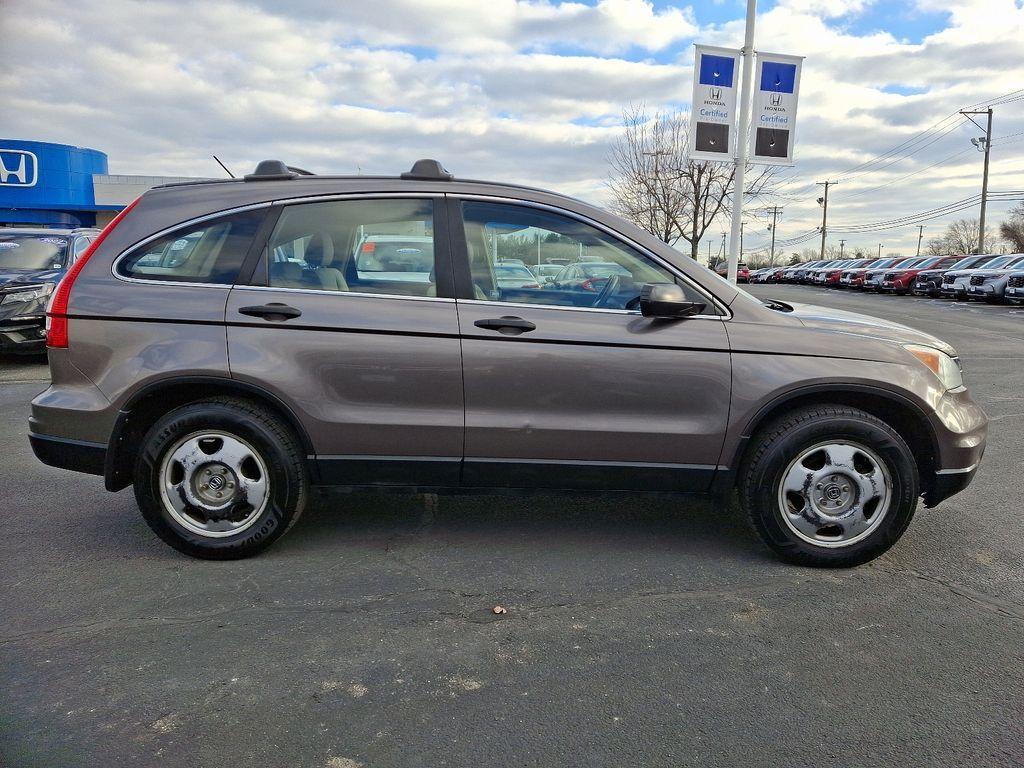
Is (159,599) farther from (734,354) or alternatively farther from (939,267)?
(939,267)

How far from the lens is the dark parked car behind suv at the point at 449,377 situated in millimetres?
3334

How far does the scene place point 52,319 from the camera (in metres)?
3.41

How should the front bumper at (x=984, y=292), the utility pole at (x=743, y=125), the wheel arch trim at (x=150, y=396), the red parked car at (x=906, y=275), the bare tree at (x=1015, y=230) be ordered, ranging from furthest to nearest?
the bare tree at (x=1015, y=230), the red parked car at (x=906, y=275), the front bumper at (x=984, y=292), the utility pole at (x=743, y=125), the wheel arch trim at (x=150, y=396)

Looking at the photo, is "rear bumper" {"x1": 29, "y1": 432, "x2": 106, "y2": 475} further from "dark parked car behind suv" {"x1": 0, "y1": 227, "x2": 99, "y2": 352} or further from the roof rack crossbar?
"dark parked car behind suv" {"x1": 0, "y1": 227, "x2": 99, "y2": 352}

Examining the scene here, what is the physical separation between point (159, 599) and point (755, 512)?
8.73 ft

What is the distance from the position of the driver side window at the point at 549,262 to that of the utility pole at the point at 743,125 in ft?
31.2

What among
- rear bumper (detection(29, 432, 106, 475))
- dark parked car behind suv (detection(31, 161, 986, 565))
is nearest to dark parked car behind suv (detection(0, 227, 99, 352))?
rear bumper (detection(29, 432, 106, 475))

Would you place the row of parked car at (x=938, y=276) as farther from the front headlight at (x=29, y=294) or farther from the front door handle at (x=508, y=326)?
the front headlight at (x=29, y=294)

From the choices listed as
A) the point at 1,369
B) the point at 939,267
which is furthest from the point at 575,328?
the point at 939,267

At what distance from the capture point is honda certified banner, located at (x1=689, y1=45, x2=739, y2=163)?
1164 cm

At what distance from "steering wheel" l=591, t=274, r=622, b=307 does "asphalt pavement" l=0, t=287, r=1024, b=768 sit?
123cm

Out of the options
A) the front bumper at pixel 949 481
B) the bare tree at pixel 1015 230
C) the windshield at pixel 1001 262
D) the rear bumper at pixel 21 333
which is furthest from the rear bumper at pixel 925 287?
the bare tree at pixel 1015 230

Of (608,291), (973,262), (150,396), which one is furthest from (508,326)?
(973,262)

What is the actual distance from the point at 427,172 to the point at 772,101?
973 centimetres
